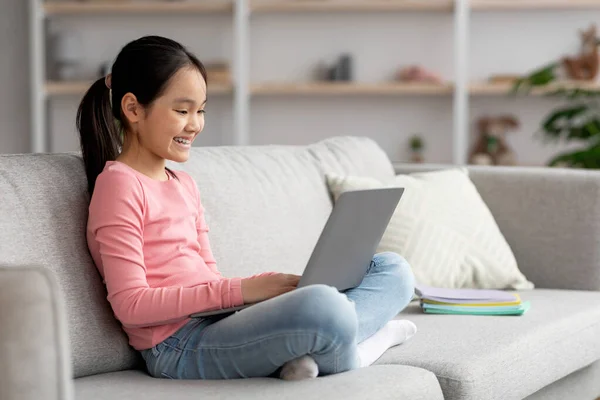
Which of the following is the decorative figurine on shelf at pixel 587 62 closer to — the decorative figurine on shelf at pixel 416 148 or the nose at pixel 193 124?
the decorative figurine on shelf at pixel 416 148

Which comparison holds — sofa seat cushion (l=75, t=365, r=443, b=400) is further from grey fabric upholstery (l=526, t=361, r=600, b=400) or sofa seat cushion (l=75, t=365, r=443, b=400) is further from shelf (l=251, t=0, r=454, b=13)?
shelf (l=251, t=0, r=454, b=13)

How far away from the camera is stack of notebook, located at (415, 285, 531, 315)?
2.38m

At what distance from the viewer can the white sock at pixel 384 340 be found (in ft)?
6.14

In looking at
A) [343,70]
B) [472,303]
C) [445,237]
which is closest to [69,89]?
[343,70]

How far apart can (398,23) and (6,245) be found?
4283 millimetres

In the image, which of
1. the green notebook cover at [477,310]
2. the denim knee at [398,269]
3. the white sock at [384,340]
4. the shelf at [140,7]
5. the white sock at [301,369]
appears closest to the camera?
the white sock at [301,369]

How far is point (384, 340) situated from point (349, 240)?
28 centimetres

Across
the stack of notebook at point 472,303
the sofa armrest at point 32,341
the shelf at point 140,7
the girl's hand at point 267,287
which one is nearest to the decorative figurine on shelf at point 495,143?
the shelf at point 140,7

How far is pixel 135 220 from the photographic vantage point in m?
1.76

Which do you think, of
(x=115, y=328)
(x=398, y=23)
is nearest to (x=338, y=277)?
(x=115, y=328)

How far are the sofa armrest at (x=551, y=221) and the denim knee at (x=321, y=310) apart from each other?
4.73ft

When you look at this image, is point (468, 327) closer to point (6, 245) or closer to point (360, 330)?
point (360, 330)

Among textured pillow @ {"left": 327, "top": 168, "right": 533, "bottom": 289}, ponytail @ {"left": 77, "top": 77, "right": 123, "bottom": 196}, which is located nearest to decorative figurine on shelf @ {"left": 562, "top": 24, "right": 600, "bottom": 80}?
textured pillow @ {"left": 327, "top": 168, "right": 533, "bottom": 289}

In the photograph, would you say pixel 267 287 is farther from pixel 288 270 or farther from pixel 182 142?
pixel 288 270
